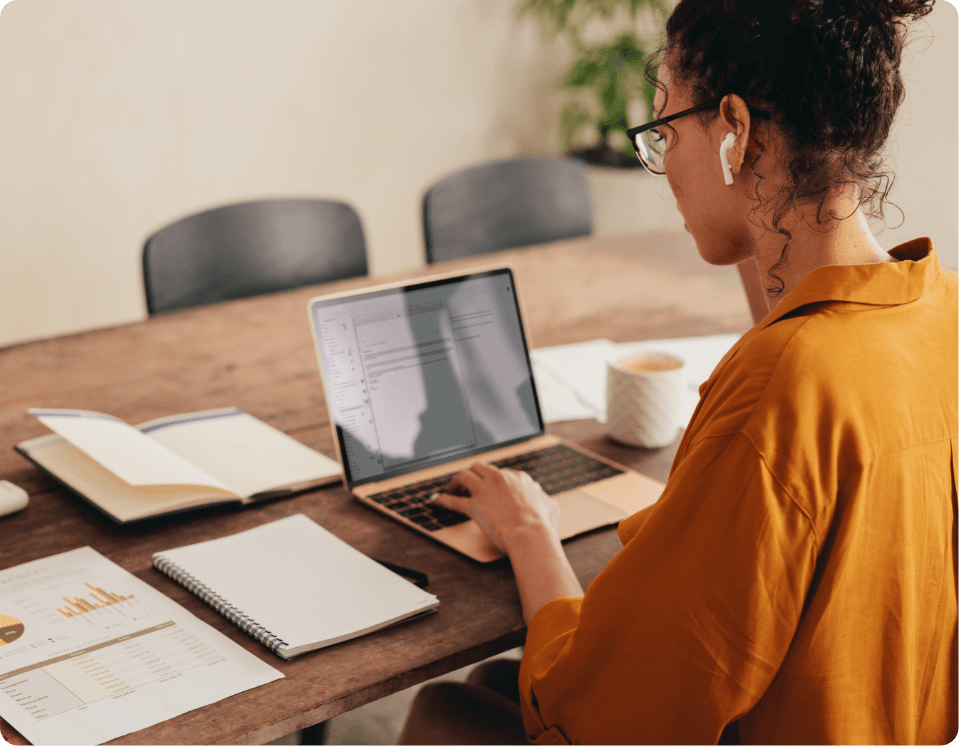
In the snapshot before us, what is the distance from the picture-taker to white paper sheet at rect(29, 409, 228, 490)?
1100 mm

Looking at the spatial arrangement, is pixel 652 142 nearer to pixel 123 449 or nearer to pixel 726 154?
pixel 726 154

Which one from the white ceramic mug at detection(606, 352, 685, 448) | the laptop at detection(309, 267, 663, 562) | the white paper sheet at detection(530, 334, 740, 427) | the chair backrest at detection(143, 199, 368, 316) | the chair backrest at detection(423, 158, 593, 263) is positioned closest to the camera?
the laptop at detection(309, 267, 663, 562)

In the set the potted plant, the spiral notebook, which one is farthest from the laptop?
the potted plant

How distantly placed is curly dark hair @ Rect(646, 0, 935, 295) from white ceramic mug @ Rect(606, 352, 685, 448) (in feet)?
1.47

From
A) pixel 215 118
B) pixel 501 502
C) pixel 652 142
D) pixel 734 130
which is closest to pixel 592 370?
pixel 501 502

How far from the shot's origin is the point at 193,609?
3.02 ft

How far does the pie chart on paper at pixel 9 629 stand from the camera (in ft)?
2.84

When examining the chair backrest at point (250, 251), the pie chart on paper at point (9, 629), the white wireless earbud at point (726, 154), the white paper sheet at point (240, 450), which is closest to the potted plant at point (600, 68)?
the chair backrest at point (250, 251)

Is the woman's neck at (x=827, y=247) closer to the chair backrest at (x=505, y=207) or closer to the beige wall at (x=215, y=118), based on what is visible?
the chair backrest at (x=505, y=207)

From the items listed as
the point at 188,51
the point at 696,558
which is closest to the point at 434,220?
the point at 188,51

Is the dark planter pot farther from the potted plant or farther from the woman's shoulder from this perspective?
the woman's shoulder

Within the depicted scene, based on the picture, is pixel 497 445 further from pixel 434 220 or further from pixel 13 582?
pixel 434 220

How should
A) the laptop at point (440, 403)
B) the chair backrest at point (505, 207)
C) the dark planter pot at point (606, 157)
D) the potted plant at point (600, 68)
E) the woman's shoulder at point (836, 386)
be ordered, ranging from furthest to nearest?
the dark planter pot at point (606, 157), the potted plant at point (600, 68), the chair backrest at point (505, 207), the laptop at point (440, 403), the woman's shoulder at point (836, 386)

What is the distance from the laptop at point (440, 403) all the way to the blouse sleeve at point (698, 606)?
0.33m
